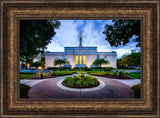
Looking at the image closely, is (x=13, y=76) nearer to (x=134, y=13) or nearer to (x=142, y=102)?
(x=142, y=102)

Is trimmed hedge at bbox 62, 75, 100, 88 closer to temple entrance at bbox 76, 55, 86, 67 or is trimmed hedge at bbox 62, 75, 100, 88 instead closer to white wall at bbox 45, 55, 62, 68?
temple entrance at bbox 76, 55, 86, 67

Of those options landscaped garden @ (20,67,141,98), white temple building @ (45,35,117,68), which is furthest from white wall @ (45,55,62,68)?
landscaped garden @ (20,67,141,98)

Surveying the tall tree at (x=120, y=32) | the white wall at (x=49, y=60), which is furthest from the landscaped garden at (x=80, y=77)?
the white wall at (x=49, y=60)

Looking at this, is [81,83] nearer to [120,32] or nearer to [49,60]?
[120,32]

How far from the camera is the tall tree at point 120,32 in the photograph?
11.5 feet

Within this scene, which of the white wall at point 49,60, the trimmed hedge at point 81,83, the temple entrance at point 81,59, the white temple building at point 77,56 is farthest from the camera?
the white wall at point 49,60

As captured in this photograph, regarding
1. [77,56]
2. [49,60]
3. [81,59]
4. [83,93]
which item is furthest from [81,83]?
[49,60]

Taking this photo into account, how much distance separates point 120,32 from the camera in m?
3.94

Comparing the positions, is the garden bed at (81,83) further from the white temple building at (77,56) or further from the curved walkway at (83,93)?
the white temple building at (77,56)

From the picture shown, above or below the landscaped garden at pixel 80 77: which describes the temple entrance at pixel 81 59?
above

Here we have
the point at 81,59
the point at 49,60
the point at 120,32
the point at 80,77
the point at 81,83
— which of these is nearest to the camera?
the point at 120,32

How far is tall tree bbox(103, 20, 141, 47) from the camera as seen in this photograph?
3517 millimetres

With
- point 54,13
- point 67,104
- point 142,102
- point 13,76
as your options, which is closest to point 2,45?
point 13,76

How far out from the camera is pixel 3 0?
7.02ft
